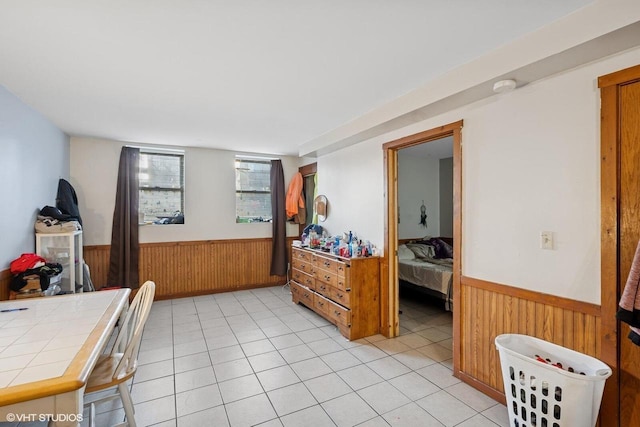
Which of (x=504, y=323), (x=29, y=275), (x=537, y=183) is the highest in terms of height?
(x=537, y=183)

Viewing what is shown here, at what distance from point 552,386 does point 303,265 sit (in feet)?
9.65

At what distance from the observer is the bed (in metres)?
3.80

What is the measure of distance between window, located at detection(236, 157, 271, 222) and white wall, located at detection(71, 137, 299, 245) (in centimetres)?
14

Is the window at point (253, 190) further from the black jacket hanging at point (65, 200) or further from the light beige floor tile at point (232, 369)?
the light beige floor tile at point (232, 369)

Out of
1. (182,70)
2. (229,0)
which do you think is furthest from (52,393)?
(182,70)

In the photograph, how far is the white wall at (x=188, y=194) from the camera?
4.17m

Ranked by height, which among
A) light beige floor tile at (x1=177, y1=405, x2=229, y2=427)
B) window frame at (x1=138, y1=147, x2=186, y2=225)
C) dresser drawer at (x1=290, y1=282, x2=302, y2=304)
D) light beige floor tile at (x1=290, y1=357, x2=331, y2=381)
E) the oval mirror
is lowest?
light beige floor tile at (x1=177, y1=405, x2=229, y2=427)

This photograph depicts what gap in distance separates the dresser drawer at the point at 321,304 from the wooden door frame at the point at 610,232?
236cm

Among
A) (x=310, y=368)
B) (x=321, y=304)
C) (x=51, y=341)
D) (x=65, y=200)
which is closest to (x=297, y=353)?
(x=310, y=368)

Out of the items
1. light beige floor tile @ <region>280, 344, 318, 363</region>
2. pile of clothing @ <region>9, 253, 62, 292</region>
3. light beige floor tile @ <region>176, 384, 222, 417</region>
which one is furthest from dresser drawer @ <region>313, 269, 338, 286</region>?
pile of clothing @ <region>9, 253, 62, 292</region>

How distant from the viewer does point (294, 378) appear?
2.40m

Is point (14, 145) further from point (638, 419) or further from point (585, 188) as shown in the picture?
point (638, 419)

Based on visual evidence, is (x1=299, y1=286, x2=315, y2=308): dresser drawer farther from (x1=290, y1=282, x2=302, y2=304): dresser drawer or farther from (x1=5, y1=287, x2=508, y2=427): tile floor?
(x1=5, y1=287, x2=508, y2=427): tile floor

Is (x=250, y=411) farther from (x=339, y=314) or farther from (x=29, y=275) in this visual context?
(x=29, y=275)
